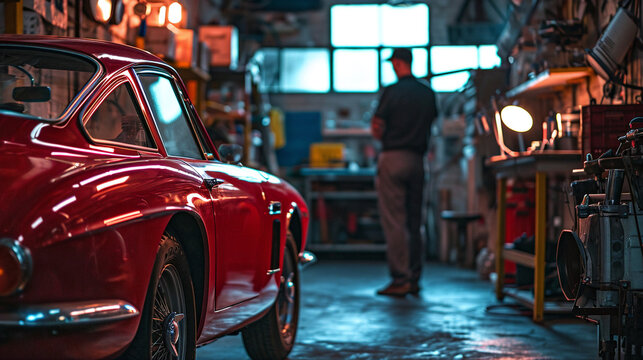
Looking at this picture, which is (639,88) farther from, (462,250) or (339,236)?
(339,236)

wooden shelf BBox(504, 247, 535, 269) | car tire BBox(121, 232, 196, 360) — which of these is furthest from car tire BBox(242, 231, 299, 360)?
wooden shelf BBox(504, 247, 535, 269)

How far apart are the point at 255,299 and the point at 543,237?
261 centimetres

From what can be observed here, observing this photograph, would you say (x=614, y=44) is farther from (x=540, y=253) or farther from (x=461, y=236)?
(x=461, y=236)

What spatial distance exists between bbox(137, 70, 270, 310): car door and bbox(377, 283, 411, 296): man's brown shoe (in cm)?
355

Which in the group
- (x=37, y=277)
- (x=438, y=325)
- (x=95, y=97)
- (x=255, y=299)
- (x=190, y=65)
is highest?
(x=190, y=65)

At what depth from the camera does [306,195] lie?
475 inches

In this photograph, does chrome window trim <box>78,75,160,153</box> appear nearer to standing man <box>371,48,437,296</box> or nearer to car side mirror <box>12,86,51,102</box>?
car side mirror <box>12,86,51,102</box>

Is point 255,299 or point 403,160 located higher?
point 403,160

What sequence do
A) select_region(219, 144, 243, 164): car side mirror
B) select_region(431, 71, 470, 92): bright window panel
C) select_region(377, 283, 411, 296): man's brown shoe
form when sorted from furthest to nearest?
select_region(431, 71, 470, 92): bright window panel < select_region(377, 283, 411, 296): man's brown shoe < select_region(219, 144, 243, 164): car side mirror

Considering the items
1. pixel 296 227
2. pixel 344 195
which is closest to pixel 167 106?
pixel 296 227

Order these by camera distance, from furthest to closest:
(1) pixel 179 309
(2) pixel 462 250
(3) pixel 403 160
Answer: (2) pixel 462 250
(3) pixel 403 160
(1) pixel 179 309

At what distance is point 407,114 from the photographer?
751cm

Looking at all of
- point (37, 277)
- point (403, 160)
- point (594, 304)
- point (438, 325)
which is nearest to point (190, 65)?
point (403, 160)

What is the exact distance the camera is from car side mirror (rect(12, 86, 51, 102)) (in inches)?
106
